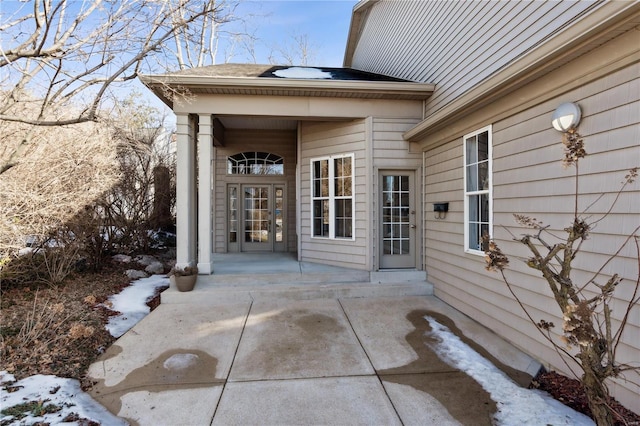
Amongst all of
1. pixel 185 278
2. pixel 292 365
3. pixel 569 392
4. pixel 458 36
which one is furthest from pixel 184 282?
pixel 458 36

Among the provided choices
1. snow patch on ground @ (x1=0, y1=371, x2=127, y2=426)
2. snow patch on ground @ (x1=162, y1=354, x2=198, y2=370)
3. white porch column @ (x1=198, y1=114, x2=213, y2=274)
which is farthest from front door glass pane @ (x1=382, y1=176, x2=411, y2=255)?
snow patch on ground @ (x1=0, y1=371, x2=127, y2=426)

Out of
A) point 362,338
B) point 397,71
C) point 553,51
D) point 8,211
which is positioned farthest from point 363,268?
point 8,211

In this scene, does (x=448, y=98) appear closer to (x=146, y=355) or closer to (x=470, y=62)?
(x=470, y=62)

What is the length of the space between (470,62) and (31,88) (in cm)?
649

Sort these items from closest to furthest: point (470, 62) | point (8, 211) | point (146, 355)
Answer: point (146, 355), point (8, 211), point (470, 62)

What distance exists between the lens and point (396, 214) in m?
5.89

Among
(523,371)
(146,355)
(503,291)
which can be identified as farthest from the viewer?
(503,291)

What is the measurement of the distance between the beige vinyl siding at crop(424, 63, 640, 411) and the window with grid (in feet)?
5.94

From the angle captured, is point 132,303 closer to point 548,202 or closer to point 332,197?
point 332,197

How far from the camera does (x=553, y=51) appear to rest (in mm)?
2605

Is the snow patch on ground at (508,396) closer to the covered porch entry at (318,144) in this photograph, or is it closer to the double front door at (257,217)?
the covered porch entry at (318,144)

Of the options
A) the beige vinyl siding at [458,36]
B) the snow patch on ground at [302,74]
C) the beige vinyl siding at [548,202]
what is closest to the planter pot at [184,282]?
the snow patch on ground at [302,74]

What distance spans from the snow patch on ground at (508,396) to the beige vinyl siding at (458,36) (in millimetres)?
3266

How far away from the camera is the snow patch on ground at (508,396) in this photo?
90.3 inches
